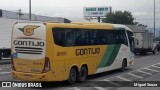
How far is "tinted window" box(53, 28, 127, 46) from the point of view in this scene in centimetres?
1628

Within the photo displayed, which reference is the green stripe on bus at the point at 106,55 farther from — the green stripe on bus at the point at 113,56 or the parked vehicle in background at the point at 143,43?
the parked vehicle in background at the point at 143,43

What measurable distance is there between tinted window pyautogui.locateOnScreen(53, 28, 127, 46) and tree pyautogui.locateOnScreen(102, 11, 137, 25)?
6509 centimetres

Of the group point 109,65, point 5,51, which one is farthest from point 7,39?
point 109,65

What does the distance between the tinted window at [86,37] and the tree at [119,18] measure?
2563 inches

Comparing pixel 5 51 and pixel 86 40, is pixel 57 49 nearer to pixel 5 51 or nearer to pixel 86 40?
pixel 86 40

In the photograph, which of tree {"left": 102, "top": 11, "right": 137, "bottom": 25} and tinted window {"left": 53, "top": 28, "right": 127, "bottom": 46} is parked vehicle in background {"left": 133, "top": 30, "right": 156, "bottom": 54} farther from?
tree {"left": 102, "top": 11, "right": 137, "bottom": 25}

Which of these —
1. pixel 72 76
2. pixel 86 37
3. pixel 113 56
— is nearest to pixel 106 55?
pixel 113 56

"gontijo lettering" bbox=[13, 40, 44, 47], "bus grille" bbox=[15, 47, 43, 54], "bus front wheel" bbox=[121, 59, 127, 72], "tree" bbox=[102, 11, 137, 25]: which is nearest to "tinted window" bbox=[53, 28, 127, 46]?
"gontijo lettering" bbox=[13, 40, 44, 47]

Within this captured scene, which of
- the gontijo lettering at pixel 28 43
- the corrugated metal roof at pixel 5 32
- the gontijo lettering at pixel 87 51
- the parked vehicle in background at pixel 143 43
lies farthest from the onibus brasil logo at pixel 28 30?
the parked vehicle in background at pixel 143 43

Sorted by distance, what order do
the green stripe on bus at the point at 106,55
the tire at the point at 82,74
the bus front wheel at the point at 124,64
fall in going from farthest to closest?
1. the bus front wheel at the point at 124,64
2. the green stripe on bus at the point at 106,55
3. the tire at the point at 82,74

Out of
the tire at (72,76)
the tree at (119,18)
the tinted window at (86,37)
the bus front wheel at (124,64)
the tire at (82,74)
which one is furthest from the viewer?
the tree at (119,18)

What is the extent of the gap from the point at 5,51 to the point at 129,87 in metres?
21.0

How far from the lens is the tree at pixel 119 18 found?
88381 mm

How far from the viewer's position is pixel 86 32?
18.6 metres
